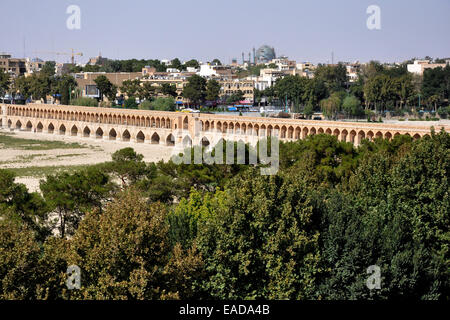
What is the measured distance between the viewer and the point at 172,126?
207 ft

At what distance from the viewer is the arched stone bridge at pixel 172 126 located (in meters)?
49.8

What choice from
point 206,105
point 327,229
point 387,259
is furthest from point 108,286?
point 206,105

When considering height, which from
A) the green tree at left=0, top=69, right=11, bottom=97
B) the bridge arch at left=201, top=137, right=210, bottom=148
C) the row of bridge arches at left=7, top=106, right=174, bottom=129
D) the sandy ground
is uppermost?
the green tree at left=0, top=69, right=11, bottom=97

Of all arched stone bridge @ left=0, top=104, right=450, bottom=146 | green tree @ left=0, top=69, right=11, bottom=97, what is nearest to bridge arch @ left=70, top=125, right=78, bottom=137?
arched stone bridge @ left=0, top=104, right=450, bottom=146

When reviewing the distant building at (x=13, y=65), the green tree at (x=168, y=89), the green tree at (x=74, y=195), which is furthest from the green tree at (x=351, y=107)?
the distant building at (x=13, y=65)

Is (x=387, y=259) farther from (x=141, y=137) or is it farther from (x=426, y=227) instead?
(x=141, y=137)

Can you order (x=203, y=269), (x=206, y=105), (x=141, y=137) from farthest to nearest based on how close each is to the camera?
1. (x=206, y=105)
2. (x=141, y=137)
3. (x=203, y=269)

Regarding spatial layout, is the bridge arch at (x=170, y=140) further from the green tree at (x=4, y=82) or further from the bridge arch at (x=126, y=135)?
the green tree at (x=4, y=82)

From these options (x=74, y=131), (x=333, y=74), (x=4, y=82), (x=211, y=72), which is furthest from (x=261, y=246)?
(x=211, y=72)

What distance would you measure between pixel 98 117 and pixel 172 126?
12553 mm

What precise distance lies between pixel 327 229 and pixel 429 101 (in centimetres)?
6831

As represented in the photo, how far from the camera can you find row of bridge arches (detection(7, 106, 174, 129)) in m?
65.9

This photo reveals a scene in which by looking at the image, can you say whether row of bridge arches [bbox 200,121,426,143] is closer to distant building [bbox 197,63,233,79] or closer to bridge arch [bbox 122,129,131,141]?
bridge arch [bbox 122,129,131,141]
